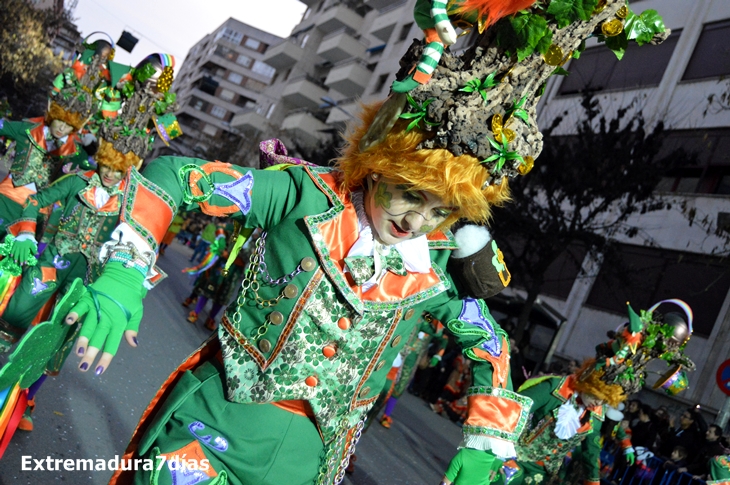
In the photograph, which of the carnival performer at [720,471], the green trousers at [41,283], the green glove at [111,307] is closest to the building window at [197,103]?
the green trousers at [41,283]

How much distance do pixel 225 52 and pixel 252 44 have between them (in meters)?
3.13

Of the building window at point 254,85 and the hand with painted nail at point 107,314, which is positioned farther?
the building window at point 254,85

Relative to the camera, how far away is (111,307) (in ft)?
5.83

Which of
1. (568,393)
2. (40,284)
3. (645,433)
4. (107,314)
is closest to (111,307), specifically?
(107,314)

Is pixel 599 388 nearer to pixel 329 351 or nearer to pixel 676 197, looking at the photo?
pixel 329 351

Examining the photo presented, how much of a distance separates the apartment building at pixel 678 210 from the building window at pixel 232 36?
60.5 metres

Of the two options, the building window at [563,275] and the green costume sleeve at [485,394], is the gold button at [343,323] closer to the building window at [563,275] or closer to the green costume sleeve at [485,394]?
the green costume sleeve at [485,394]

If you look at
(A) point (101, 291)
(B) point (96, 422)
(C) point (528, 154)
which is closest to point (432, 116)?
(C) point (528, 154)

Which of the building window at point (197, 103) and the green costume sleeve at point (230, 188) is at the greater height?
the building window at point (197, 103)

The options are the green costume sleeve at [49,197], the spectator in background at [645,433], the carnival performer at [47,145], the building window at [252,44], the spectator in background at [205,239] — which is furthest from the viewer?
the building window at [252,44]

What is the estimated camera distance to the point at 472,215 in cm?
236

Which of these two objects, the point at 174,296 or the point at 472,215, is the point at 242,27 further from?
the point at 472,215

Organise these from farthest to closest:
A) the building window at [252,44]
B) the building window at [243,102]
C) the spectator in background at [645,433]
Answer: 1. the building window at [252,44]
2. the building window at [243,102]
3. the spectator in background at [645,433]

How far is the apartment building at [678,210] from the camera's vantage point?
14078 mm
